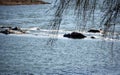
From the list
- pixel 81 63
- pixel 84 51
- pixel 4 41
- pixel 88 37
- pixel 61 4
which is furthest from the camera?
pixel 88 37

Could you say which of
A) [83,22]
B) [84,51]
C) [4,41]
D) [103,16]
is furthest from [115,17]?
[4,41]

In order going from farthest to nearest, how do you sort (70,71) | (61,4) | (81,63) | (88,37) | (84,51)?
(88,37)
(84,51)
(81,63)
(70,71)
(61,4)

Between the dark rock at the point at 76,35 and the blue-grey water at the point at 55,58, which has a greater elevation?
the blue-grey water at the point at 55,58

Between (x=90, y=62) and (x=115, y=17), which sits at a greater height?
(x=115, y=17)

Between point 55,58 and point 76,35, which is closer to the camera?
point 55,58

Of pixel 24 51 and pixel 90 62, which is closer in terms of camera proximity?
pixel 90 62

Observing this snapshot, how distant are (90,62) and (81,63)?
2.96 ft

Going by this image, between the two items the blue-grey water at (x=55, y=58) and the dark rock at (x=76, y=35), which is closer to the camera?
the blue-grey water at (x=55, y=58)

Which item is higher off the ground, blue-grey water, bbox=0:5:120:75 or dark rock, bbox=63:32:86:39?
blue-grey water, bbox=0:5:120:75

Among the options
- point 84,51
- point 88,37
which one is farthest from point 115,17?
point 88,37

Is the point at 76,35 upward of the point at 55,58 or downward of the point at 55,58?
downward

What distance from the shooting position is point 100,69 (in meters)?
24.1

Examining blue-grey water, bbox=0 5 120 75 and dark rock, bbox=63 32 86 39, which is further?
A: dark rock, bbox=63 32 86 39

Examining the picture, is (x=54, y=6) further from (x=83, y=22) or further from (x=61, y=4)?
(x=83, y=22)
